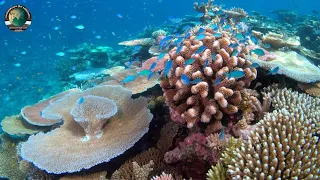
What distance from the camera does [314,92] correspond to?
448 cm

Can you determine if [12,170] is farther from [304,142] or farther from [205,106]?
[304,142]

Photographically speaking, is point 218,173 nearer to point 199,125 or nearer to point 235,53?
point 199,125

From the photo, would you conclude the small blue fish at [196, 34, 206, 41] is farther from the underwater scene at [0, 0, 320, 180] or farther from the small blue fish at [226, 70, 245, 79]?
the small blue fish at [226, 70, 245, 79]

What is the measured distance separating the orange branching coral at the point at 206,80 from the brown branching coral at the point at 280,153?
25.5 inches

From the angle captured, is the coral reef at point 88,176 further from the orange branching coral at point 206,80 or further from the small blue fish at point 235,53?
the small blue fish at point 235,53

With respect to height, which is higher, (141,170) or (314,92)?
(314,92)

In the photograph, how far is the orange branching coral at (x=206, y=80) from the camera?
3.53 m

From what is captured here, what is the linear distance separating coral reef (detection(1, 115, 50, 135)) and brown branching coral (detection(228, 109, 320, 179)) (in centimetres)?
551

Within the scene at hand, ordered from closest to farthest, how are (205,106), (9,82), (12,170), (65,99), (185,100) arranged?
(205,106), (185,100), (65,99), (12,170), (9,82)

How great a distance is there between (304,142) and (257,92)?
1.73 metres

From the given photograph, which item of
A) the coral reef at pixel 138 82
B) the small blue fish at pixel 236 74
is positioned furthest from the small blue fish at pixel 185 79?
the coral reef at pixel 138 82

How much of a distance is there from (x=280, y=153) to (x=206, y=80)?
145 cm

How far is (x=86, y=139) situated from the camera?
4617mm

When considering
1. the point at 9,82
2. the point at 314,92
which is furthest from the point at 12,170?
the point at 9,82
